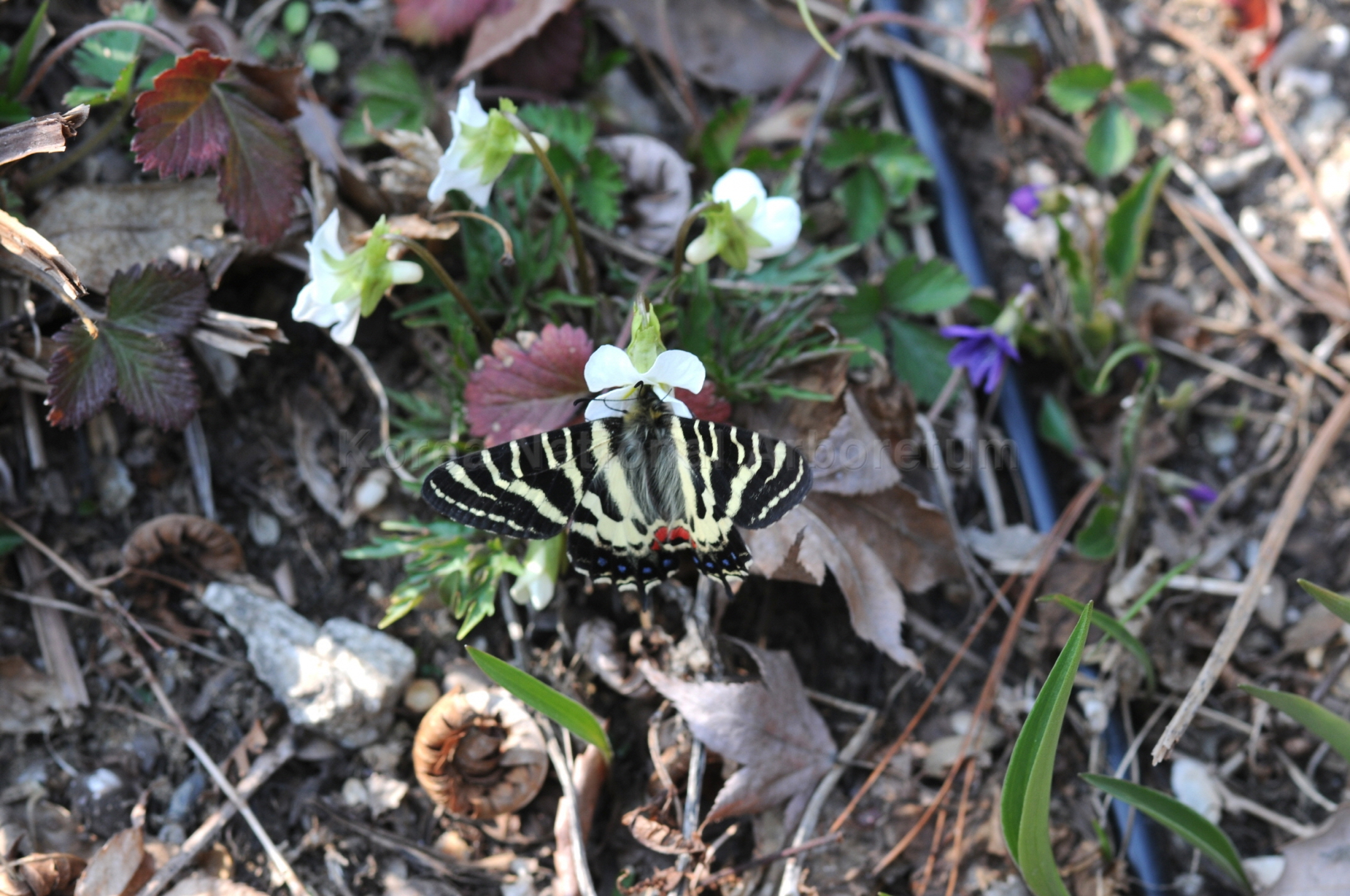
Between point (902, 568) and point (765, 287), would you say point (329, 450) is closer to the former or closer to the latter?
point (765, 287)

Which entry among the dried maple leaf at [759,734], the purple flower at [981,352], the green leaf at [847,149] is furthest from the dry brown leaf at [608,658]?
the green leaf at [847,149]

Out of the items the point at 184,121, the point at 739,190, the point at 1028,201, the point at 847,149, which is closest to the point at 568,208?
the point at 739,190

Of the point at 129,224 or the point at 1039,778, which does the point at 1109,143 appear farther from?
the point at 129,224

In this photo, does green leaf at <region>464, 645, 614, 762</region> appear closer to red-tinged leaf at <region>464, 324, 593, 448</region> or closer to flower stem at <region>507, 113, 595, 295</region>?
red-tinged leaf at <region>464, 324, 593, 448</region>

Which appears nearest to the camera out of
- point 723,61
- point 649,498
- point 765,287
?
point 649,498

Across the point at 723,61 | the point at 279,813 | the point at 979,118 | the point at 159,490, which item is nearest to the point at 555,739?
the point at 279,813

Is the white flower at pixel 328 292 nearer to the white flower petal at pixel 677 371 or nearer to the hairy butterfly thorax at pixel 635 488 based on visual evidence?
the hairy butterfly thorax at pixel 635 488
